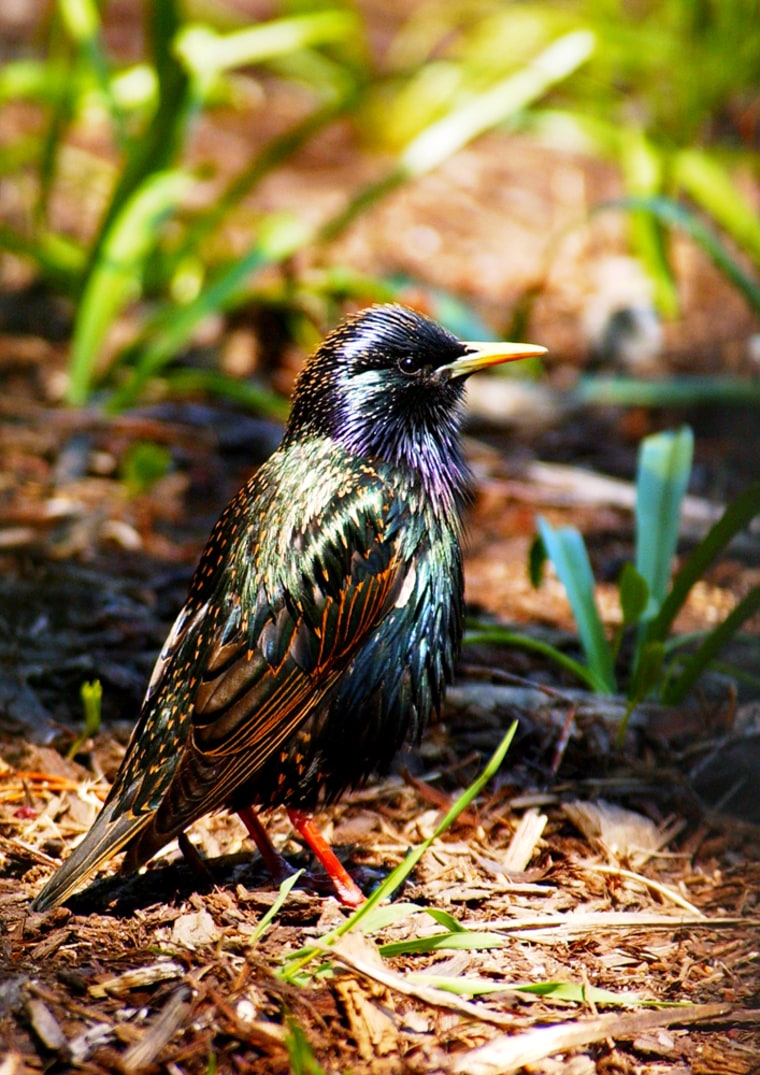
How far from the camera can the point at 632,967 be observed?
2.90 metres

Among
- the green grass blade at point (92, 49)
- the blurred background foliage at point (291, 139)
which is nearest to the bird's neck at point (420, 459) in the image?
the blurred background foliage at point (291, 139)

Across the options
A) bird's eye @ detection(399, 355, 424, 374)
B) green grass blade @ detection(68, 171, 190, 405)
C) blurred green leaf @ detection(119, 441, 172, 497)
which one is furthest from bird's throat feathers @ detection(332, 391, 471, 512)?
green grass blade @ detection(68, 171, 190, 405)

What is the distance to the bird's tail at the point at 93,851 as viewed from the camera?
283cm

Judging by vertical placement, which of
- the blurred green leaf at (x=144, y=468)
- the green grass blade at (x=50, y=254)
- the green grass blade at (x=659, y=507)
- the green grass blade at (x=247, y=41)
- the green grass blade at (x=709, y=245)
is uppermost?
the green grass blade at (x=247, y=41)

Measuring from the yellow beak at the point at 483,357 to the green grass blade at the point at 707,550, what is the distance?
68 centimetres

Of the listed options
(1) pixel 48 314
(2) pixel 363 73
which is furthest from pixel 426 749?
(2) pixel 363 73

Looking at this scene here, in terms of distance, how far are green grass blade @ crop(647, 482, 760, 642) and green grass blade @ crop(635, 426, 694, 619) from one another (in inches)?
11.2

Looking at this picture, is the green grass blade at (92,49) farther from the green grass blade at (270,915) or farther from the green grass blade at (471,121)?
the green grass blade at (270,915)

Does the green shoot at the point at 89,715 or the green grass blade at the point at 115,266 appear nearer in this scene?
the green shoot at the point at 89,715

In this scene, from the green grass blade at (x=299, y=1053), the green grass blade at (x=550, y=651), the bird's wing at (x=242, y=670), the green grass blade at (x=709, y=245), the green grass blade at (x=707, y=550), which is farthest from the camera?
the green grass blade at (x=709, y=245)

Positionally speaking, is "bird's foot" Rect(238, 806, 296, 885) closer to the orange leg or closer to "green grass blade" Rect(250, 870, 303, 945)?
the orange leg

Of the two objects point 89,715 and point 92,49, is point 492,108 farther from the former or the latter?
point 89,715

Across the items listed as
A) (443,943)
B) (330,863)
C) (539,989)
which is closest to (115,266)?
(330,863)

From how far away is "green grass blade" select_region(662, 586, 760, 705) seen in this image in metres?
3.46
